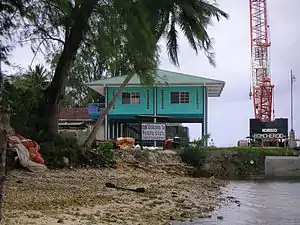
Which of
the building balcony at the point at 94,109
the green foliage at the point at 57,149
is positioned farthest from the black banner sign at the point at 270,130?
the green foliage at the point at 57,149

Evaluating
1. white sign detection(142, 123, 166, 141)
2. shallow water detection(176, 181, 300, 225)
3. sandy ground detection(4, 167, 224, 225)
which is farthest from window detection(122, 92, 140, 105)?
shallow water detection(176, 181, 300, 225)

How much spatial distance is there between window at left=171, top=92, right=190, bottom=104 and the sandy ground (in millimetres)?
21176

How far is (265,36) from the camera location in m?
66.5

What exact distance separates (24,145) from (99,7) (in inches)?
535

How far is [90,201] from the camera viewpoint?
11.2 metres

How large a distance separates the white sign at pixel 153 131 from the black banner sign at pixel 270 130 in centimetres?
1602

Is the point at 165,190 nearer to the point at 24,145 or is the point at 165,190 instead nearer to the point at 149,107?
the point at 24,145

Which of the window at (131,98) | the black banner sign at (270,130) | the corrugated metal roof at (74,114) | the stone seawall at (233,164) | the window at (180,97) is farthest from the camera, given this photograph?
the corrugated metal roof at (74,114)

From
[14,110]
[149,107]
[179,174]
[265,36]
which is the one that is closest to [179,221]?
[14,110]

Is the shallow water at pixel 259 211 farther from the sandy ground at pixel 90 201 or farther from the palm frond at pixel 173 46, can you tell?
the palm frond at pixel 173 46

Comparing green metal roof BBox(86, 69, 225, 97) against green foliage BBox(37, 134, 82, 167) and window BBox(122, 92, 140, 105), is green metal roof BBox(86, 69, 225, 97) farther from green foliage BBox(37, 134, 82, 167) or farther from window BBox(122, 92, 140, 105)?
green foliage BBox(37, 134, 82, 167)

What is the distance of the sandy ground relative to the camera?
9148mm

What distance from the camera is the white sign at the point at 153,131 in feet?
89.2

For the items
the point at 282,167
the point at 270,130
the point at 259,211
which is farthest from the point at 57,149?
the point at 270,130
